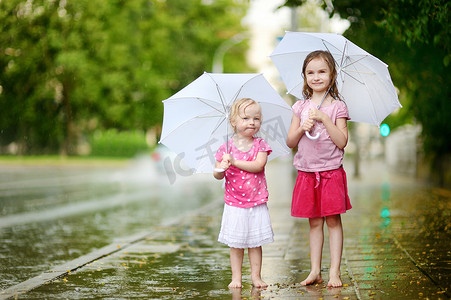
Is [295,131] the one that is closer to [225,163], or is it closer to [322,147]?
[322,147]

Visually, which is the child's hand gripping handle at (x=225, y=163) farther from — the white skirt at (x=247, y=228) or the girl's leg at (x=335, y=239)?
the girl's leg at (x=335, y=239)

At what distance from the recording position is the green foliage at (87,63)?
43.6m

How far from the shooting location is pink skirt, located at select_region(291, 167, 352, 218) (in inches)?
213

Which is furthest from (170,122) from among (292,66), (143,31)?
(143,31)

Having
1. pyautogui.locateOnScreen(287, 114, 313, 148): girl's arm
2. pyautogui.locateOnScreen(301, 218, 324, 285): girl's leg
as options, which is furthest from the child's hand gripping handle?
pyautogui.locateOnScreen(301, 218, 324, 285): girl's leg

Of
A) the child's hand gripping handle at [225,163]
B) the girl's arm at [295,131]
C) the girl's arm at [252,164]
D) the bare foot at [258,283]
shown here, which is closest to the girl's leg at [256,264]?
the bare foot at [258,283]

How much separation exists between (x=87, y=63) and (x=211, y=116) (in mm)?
39320

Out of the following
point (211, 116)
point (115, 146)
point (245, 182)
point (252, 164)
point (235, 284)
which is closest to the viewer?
point (252, 164)

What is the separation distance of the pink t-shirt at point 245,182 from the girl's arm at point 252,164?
57 millimetres

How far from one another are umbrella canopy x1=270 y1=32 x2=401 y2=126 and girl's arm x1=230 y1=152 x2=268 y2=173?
0.90 m

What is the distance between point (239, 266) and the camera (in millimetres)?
5582

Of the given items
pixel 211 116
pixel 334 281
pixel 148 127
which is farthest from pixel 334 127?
pixel 148 127

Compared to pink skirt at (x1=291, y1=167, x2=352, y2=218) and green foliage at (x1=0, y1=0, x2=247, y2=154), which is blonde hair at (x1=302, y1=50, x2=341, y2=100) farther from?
green foliage at (x1=0, y1=0, x2=247, y2=154)

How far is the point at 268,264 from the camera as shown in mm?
6852
